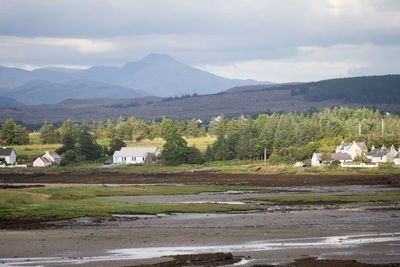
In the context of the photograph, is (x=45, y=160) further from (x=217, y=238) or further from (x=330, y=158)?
(x=217, y=238)

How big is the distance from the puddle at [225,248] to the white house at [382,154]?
7817 cm

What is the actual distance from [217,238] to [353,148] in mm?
86636

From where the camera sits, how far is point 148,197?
59.2m

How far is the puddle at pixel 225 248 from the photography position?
87.8 feet

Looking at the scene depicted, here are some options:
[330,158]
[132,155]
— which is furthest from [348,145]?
[132,155]

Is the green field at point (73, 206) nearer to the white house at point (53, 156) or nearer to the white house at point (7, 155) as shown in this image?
the white house at point (53, 156)

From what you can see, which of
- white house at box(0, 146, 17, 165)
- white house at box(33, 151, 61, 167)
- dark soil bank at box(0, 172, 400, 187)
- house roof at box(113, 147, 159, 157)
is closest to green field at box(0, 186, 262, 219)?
dark soil bank at box(0, 172, 400, 187)

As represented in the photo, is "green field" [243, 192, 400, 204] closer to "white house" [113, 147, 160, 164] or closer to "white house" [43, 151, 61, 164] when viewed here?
"white house" [113, 147, 160, 164]

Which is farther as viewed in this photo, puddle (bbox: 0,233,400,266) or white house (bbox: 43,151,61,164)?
white house (bbox: 43,151,61,164)

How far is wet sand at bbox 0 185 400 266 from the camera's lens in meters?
27.6

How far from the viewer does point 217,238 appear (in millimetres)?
32906

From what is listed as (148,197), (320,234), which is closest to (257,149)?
(148,197)

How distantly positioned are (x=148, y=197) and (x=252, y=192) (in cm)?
1321

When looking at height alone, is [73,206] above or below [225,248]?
above
